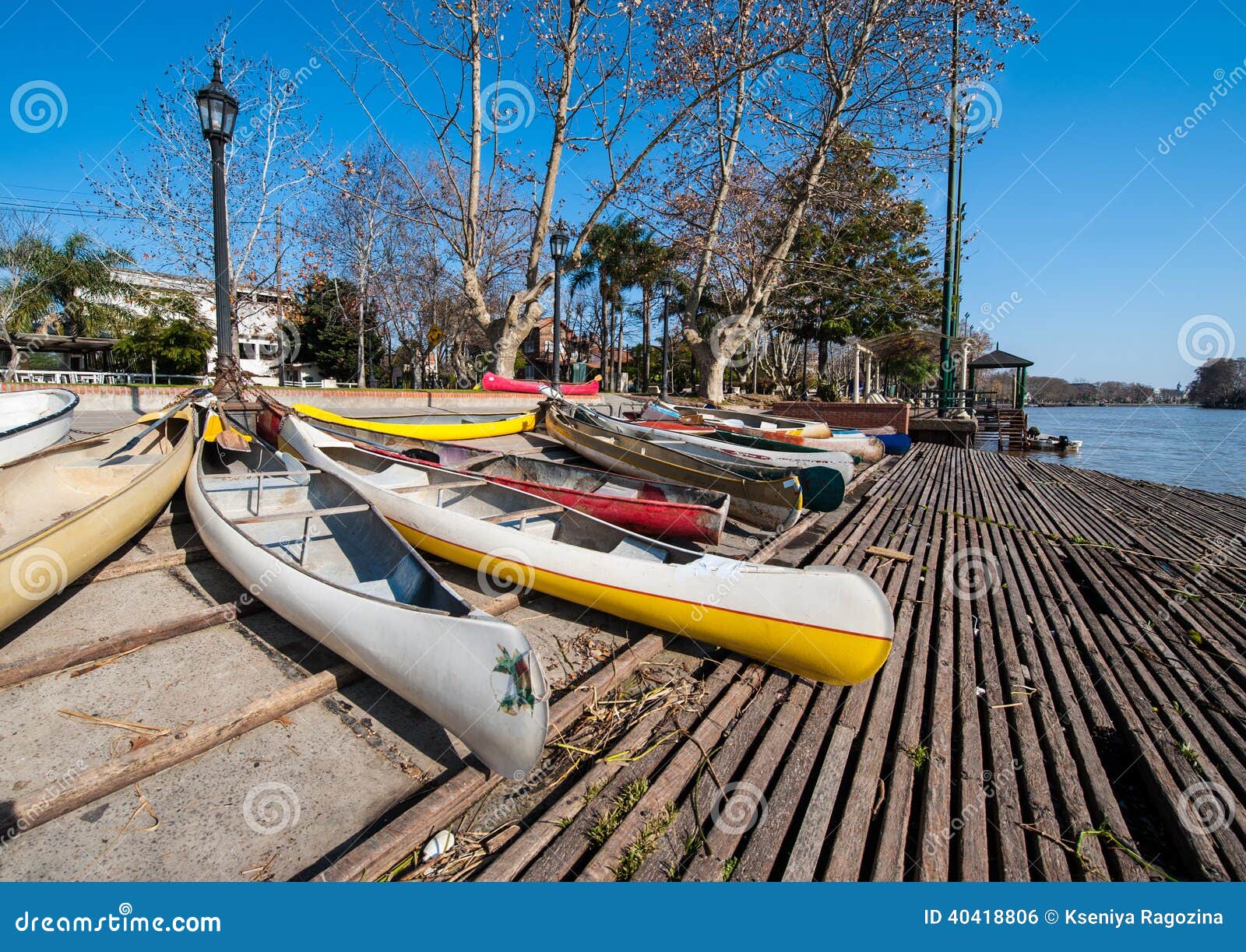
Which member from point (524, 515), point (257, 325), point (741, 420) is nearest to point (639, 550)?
point (524, 515)

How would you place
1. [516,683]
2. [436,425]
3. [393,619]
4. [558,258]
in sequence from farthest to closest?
[558,258]
[436,425]
[393,619]
[516,683]

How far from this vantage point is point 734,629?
3.66m

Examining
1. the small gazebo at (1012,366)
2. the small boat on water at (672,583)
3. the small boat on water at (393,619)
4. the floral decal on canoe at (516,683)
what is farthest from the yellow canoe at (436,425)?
the small gazebo at (1012,366)

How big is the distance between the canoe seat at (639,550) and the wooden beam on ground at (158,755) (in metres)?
2.18

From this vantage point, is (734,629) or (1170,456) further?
(1170,456)

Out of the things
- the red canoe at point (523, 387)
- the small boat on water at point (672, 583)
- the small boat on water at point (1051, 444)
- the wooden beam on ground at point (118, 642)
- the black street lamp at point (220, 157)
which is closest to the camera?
the wooden beam on ground at point (118, 642)

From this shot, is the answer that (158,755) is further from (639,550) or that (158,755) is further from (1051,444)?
(1051,444)

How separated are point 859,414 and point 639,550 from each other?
18.2 metres

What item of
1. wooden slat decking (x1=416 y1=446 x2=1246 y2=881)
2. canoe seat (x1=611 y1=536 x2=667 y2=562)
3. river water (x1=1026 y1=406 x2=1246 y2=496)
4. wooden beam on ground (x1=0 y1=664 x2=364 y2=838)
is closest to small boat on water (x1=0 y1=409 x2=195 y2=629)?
wooden beam on ground (x1=0 y1=664 x2=364 y2=838)

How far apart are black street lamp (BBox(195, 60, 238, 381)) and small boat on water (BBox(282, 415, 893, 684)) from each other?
3945mm

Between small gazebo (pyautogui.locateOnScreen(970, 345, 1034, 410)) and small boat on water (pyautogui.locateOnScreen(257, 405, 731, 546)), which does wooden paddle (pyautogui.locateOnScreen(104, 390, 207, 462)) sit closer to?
small boat on water (pyautogui.locateOnScreen(257, 405, 731, 546))

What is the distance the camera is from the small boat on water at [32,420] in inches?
237

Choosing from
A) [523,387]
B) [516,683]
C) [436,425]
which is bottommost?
[516,683]

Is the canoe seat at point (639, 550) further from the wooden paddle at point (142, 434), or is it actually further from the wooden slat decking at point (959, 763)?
the wooden paddle at point (142, 434)
